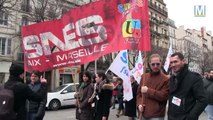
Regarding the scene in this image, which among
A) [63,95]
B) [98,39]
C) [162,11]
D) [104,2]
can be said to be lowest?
[63,95]

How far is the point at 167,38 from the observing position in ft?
226

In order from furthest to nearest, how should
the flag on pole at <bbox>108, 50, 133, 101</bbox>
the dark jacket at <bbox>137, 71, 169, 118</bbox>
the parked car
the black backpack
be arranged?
the parked car → the flag on pole at <bbox>108, 50, 133, 101</bbox> → the dark jacket at <bbox>137, 71, 169, 118</bbox> → the black backpack

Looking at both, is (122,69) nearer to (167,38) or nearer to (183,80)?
(183,80)

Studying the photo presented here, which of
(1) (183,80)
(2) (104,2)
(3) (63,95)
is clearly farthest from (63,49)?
(3) (63,95)

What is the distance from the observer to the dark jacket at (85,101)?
7014 mm

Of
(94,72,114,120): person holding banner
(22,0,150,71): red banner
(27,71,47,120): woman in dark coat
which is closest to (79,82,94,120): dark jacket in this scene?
(94,72,114,120): person holding banner

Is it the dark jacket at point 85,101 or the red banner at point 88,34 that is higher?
the red banner at point 88,34

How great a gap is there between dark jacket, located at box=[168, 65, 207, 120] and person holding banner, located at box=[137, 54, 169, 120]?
0.40m

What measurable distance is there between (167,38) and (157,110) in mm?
65326

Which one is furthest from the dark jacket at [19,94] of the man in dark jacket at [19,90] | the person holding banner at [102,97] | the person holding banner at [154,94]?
the person holding banner at [102,97]

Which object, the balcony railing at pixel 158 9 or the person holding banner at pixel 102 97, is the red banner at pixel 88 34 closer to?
the person holding banner at pixel 102 97

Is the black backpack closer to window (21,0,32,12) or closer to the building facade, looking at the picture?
window (21,0,32,12)

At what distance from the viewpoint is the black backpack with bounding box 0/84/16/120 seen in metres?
4.18

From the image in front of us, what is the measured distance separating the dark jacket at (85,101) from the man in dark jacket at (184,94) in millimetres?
2774
